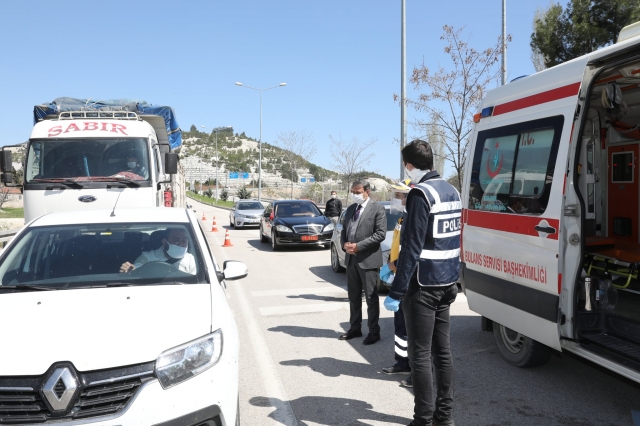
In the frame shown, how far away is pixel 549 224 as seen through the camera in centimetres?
439

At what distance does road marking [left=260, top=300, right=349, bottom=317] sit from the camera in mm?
8172

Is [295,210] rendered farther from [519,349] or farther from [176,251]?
[176,251]

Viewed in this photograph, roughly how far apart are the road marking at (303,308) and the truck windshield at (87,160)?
3378 millimetres

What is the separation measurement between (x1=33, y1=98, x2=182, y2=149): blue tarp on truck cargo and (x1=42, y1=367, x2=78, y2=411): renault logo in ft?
30.0

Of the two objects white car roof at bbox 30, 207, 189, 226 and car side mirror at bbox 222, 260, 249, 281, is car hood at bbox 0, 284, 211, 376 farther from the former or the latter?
white car roof at bbox 30, 207, 189, 226

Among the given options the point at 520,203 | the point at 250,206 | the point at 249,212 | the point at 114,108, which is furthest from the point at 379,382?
the point at 250,206

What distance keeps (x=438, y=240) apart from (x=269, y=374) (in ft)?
8.23

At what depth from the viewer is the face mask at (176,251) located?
435 centimetres

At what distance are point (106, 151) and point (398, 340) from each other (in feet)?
21.8

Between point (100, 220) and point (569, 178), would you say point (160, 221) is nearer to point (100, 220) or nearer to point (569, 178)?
point (100, 220)

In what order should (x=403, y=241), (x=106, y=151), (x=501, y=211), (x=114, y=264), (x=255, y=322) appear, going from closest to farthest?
(x=403, y=241)
(x=114, y=264)
(x=501, y=211)
(x=255, y=322)
(x=106, y=151)

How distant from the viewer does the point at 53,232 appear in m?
4.46

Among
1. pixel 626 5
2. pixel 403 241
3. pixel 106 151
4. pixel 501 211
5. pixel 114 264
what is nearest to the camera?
pixel 403 241

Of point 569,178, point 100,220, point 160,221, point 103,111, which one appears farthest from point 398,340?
point 103,111
